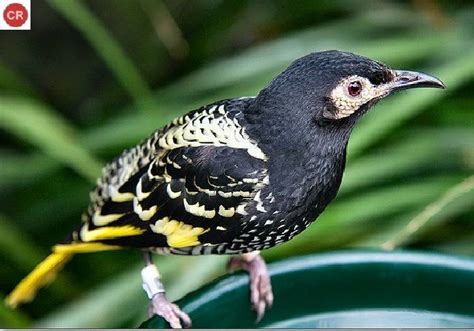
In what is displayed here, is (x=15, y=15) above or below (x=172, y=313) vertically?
above

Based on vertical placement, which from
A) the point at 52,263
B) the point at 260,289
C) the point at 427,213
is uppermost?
the point at 52,263

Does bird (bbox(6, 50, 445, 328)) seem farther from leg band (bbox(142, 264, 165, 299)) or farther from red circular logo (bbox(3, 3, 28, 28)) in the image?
red circular logo (bbox(3, 3, 28, 28))

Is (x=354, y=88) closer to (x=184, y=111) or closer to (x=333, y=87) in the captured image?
(x=333, y=87)

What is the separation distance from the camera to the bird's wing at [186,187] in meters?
0.97

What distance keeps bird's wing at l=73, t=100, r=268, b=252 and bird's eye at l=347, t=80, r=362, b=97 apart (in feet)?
0.40

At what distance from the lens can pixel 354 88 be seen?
88 cm

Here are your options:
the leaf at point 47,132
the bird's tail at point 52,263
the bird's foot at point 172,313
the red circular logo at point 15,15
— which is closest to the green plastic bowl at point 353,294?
the bird's foot at point 172,313

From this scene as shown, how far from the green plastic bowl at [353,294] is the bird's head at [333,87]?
20 centimetres

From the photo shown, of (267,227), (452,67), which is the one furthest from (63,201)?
(267,227)

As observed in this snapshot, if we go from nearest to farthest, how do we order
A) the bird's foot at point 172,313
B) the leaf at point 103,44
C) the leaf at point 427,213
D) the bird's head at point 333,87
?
the bird's head at point 333,87, the bird's foot at point 172,313, the leaf at point 427,213, the leaf at point 103,44

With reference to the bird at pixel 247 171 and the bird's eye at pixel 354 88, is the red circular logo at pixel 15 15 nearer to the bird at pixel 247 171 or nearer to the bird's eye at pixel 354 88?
the bird at pixel 247 171

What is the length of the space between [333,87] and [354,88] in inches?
0.8

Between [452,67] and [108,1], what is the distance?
64cm

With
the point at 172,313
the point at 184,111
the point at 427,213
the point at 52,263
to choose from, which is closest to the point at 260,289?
the point at 172,313
